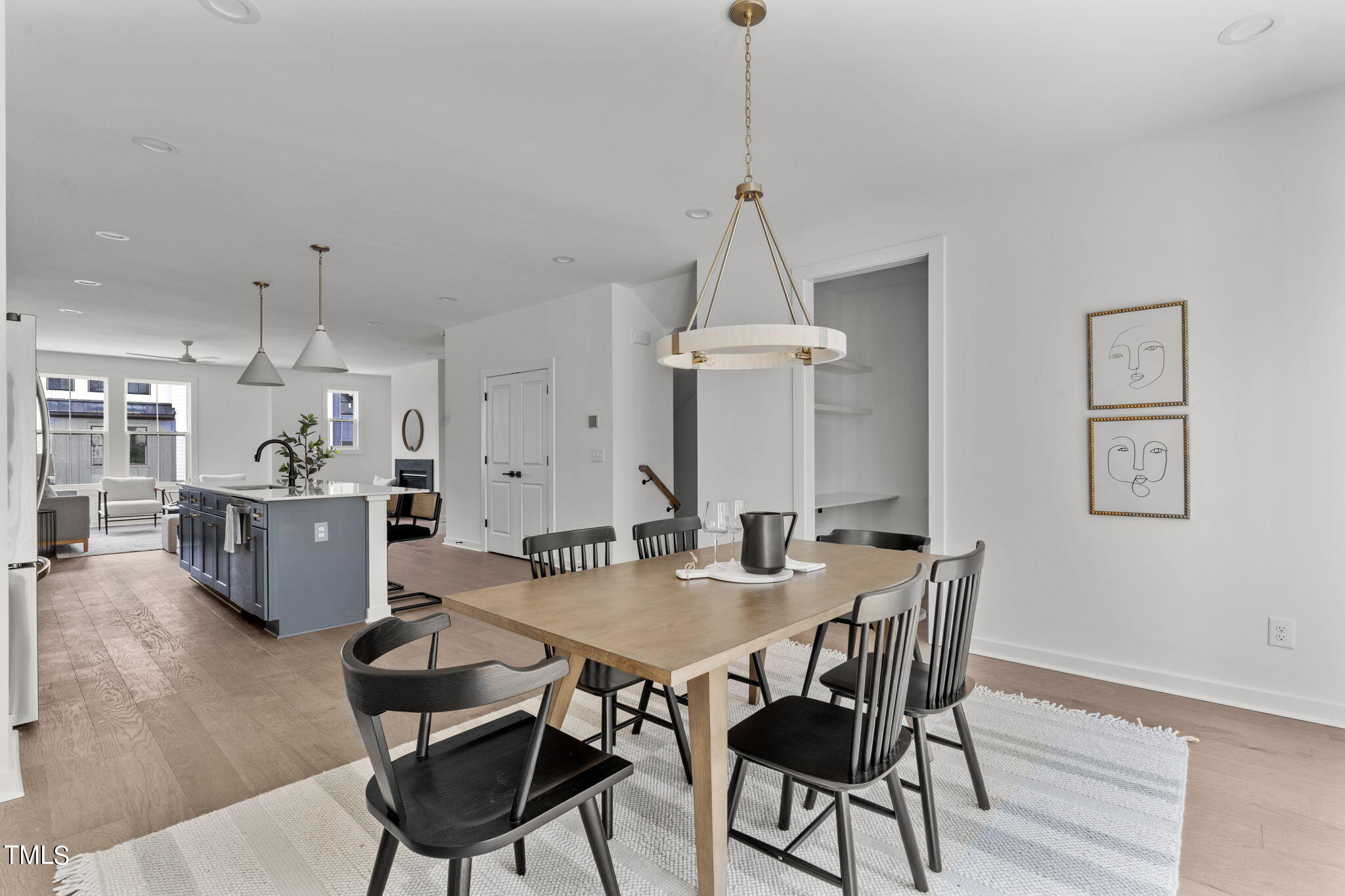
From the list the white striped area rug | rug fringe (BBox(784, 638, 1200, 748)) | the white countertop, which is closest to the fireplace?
the white countertop

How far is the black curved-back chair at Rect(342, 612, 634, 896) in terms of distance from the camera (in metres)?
1.15

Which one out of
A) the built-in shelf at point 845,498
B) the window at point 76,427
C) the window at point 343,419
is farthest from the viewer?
the window at point 343,419

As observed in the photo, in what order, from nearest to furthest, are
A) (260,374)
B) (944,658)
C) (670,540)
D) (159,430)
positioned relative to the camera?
1. (944,658)
2. (670,540)
3. (260,374)
4. (159,430)

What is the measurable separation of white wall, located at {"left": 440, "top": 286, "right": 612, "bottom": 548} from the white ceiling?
1.29 metres

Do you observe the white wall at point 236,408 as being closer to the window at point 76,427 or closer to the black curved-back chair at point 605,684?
the window at point 76,427

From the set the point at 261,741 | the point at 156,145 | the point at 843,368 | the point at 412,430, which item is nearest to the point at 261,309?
the point at 156,145

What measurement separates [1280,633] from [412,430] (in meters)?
10.9

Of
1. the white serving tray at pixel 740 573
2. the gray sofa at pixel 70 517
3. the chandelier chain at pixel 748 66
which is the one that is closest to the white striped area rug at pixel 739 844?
the white serving tray at pixel 740 573

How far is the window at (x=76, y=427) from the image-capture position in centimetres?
925

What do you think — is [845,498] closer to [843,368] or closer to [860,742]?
[843,368]

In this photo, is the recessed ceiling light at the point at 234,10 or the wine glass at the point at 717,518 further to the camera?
the wine glass at the point at 717,518

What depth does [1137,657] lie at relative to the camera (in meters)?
3.11

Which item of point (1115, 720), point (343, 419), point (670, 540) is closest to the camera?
point (1115, 720)

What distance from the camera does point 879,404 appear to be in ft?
17.1
